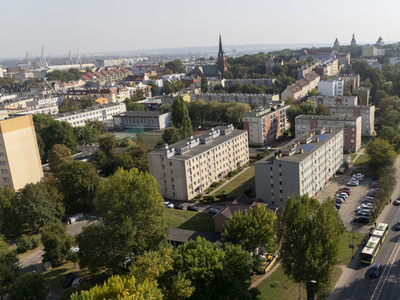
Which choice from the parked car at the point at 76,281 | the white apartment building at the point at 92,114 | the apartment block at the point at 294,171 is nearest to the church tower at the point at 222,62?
the white apartment building at the point at 92,114

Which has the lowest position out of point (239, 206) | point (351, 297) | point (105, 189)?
point (351, 297)

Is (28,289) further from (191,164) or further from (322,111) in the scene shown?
(322,111)

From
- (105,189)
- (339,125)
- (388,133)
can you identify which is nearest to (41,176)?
(105,189)

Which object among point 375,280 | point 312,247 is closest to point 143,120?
point 375,280

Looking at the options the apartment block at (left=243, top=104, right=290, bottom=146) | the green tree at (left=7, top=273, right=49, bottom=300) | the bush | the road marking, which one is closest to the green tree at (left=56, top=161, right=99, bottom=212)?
the bush

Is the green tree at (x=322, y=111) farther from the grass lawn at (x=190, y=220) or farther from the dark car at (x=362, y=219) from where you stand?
the grass lawn at (x=190, y=220)

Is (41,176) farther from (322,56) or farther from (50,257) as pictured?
(322,56)
